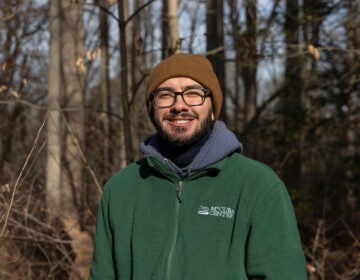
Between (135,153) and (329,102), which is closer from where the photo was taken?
(135,153)

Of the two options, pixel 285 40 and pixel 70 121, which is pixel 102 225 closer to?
pixel 285 40

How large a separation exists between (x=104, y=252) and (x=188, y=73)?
0.86 m

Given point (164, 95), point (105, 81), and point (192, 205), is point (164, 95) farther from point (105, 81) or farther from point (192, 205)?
point (105, 81)

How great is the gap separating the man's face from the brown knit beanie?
2 centimetres

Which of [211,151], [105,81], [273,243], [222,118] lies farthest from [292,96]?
[273,243]

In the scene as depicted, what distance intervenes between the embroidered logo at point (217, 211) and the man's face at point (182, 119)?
31 cm

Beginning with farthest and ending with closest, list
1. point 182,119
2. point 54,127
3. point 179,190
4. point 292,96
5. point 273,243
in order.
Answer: point 292,96 < point 54,127 < point 182,119 < point 179,190 < point 273,243

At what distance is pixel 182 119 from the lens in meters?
2.60

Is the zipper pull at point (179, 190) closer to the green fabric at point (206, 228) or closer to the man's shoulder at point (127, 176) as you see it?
the green fabric at point (206, 228)

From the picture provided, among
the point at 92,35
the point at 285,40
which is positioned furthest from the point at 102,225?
the point at 92,35

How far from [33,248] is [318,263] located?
11.0 ft

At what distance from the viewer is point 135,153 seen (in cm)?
688

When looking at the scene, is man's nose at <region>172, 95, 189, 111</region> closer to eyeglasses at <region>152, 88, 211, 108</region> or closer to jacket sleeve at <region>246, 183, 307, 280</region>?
eyeglasses at <region>152, 88, 211, 108</region>

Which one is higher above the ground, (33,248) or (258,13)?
(258,13)
